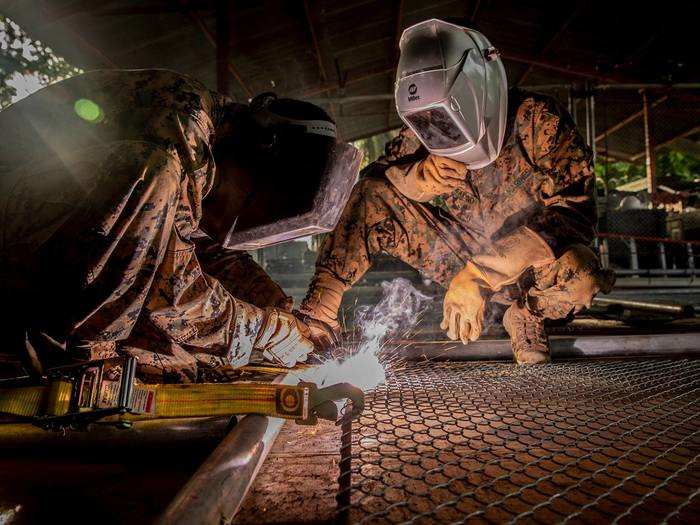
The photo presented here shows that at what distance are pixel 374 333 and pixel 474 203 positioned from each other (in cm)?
131

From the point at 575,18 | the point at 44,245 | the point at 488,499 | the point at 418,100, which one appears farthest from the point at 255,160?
the point at 575,18

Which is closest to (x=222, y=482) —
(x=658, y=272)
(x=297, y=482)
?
(x=297, y=482)

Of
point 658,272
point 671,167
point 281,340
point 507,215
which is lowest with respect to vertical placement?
point 281,340

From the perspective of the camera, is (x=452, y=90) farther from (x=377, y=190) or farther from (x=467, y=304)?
(x=467, y=304)

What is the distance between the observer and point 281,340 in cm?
Result: 207

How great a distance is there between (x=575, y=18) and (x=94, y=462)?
9496 mm

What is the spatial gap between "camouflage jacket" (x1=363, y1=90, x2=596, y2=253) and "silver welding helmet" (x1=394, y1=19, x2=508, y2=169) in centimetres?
46

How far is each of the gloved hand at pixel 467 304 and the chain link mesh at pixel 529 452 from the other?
0.85 metres

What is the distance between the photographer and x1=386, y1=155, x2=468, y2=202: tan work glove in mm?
2852

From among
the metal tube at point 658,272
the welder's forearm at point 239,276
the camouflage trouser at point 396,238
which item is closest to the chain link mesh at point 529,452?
the welder's forearm at point 239,276

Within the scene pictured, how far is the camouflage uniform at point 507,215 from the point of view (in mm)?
2785

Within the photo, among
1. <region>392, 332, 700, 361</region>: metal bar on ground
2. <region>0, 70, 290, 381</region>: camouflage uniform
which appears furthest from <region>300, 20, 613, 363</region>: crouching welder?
<region>0, 70, 290, 381</region>: camouflage uniform

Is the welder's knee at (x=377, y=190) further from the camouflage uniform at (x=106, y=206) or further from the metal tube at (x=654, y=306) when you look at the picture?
the metal tube at (x=654, y=306)

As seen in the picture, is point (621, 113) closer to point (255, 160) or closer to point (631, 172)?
point (631, 172)
